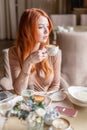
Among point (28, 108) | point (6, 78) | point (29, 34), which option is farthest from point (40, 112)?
point (6, 78)

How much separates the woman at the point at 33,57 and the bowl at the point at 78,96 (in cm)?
28

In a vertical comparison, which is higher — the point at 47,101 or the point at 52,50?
the point at 52,50

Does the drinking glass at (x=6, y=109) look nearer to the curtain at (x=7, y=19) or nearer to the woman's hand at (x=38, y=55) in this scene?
the woman's hand at (x=38, y=55)

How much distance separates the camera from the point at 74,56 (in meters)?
2.48

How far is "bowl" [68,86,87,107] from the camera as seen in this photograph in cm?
149

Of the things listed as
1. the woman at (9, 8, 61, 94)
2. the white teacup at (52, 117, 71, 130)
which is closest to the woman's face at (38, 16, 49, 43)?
the woman at (9, 8, 61, 94)

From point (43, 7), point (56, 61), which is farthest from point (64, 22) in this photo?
point (56, 61)

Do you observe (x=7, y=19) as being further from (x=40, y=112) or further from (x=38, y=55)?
(x=40, y=112)

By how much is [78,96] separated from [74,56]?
95 cm

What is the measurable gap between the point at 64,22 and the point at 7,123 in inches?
135

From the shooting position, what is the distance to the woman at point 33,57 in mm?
1695

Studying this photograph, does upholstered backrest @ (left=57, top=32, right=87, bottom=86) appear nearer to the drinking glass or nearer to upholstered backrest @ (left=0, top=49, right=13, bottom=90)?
upholstered backrest @ (left=0, top=49, right=13, bottom=90)

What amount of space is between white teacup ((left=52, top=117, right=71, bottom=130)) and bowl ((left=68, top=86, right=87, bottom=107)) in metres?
0.23

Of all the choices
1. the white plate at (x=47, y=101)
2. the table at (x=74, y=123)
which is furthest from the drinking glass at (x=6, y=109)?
the white plate at (x=47, y=101)
